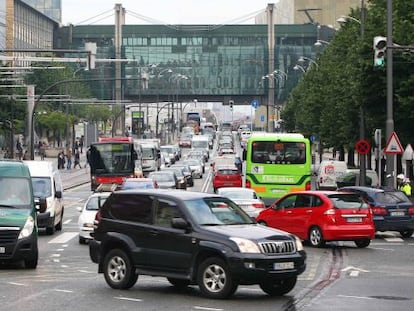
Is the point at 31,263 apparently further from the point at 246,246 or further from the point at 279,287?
the point at 246,246

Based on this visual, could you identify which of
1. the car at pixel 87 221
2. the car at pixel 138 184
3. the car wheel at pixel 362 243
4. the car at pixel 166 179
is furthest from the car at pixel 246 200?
the car at pixel 166 179

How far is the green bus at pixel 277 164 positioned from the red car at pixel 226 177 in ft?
69.5

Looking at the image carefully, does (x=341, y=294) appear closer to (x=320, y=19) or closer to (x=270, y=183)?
(x=270, y=183)


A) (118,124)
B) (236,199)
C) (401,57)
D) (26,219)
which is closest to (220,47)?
(118,124)

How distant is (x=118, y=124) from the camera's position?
6570 inches

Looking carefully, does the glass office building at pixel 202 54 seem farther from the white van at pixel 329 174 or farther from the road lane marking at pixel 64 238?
the road lane marking at pixel 64 238

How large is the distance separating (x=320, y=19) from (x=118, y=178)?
116 metres

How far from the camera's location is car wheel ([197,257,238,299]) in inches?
629

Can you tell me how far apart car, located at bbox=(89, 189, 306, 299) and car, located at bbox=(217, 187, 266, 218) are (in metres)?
15.6

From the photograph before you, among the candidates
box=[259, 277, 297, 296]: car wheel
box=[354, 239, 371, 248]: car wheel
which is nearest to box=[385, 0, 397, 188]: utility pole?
box=[354, 239, 371, 248]: car wheel

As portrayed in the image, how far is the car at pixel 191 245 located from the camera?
16.0 meters

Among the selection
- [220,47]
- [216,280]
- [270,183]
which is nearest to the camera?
[216,280]

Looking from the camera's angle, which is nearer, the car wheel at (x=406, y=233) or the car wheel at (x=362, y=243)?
the car wheel at (x=362, y=243)

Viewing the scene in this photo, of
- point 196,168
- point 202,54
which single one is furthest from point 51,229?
point 202,54
